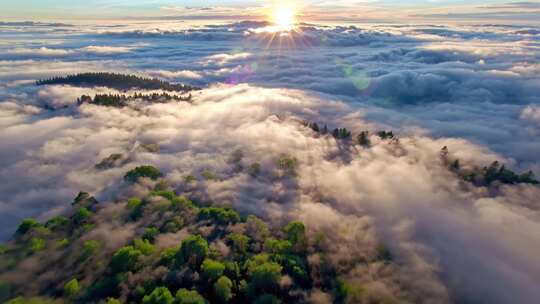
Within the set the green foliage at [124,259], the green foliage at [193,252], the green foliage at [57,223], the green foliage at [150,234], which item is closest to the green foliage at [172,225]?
the green foliage at [150,234]

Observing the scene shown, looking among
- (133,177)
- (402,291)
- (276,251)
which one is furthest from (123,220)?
(402,291)

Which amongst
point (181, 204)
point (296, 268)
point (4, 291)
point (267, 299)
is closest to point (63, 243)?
point (4, 291)

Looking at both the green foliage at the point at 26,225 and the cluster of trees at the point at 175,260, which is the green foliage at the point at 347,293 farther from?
the green foliage at the point at 26,225

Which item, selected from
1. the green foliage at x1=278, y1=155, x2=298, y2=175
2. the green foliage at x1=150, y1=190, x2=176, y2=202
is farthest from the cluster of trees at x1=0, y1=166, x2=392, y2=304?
the green foliage at x1=278, y1=155, x2=298, y2=175

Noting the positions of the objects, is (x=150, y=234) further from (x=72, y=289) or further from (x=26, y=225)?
(x=26, y=225)

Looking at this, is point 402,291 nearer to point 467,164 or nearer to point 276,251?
point 276,251

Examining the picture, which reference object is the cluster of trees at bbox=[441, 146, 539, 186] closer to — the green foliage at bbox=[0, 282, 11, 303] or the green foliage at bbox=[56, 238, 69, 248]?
the green foliage at bbox=[56, 238, 69, 248]
